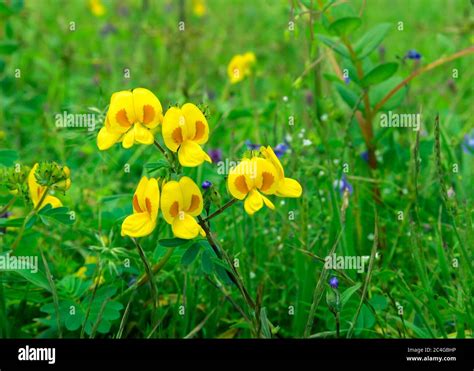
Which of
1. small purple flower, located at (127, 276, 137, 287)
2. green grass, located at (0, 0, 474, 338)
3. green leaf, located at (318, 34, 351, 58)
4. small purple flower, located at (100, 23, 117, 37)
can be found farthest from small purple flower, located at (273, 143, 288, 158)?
small purple flower, located at (100, 23, 117, 37)

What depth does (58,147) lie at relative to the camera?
2633mm

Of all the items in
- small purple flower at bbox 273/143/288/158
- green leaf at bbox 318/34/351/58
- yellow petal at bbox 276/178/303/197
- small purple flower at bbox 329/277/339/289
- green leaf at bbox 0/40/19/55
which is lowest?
small purple flower at bbox 329/277/339/289

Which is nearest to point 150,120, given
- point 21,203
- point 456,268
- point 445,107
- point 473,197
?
point 21,203

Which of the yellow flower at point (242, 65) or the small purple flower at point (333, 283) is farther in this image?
the yellow flower at point (242, 65)

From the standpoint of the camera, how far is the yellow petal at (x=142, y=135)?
1534 mm

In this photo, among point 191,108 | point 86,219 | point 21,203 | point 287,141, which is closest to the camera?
point 191,108

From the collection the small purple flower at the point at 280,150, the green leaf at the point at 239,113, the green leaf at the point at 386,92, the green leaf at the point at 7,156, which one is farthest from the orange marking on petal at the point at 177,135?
the green leaf at the point at 239,113

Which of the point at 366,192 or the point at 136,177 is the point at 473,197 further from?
the point at 136,177

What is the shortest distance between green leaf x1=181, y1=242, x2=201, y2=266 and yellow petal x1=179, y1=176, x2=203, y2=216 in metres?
0.10

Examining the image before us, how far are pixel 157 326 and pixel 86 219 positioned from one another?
494 millimetres

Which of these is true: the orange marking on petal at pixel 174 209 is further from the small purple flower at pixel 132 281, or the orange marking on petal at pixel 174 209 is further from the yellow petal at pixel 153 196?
the small purple flower at pixel 132 281

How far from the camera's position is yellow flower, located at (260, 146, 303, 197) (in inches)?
61.2

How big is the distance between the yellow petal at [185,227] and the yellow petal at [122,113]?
19 cm

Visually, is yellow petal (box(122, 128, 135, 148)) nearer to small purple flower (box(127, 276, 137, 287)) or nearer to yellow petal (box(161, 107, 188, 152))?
yellow petal (box(161, 107, 188, 152))
